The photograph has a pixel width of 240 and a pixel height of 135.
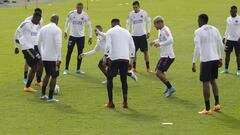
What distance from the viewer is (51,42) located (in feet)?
50.1

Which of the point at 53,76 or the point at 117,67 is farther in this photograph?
the point at 53,76

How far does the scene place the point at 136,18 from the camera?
2086cm

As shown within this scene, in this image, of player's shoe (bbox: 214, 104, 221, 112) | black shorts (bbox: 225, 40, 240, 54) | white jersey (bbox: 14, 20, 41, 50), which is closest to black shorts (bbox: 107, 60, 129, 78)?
player's shoe (bbox: 214, 104, 221, 112)

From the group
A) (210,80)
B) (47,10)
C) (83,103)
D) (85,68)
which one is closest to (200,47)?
(210,80)

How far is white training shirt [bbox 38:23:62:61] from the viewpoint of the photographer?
15180 mm

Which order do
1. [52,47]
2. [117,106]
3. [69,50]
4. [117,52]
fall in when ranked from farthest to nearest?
[69,50]
[52,47]
[117,106]
[117,52]

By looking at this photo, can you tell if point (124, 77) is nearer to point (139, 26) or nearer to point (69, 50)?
point (69, 50)

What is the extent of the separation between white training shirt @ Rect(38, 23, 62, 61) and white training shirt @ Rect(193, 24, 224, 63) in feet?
12.0

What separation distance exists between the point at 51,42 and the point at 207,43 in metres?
4.16

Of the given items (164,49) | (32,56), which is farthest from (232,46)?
(32,56)

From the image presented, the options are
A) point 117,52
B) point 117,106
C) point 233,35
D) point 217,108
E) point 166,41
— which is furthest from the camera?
point 233,35

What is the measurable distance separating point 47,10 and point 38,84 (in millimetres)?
30705

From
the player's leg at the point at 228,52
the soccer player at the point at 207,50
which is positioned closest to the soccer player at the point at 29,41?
the soccer player at the point at 207,50

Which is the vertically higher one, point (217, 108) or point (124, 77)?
point (124, 77)
